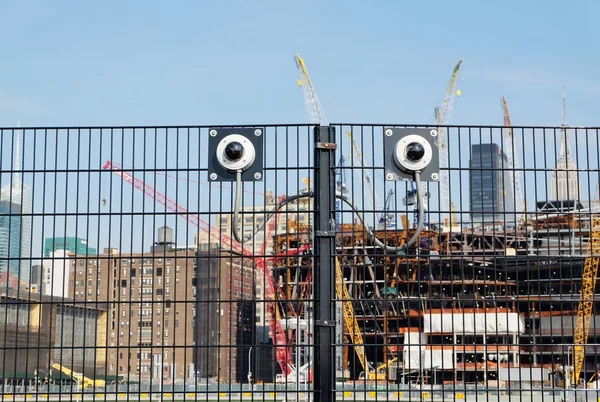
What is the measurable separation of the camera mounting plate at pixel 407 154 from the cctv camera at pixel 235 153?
4.57 feet

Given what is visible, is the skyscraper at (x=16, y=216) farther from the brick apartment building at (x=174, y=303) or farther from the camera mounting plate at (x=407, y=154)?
the camera mounting plate at (x=407, y=154)

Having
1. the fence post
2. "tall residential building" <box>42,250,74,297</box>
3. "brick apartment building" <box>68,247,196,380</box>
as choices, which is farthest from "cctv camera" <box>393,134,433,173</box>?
"tall residential building" <box>42,250,74,297</box>

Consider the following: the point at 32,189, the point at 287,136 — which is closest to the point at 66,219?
the point at 32,189

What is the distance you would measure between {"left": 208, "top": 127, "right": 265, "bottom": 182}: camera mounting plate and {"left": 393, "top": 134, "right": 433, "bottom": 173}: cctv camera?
142 cm

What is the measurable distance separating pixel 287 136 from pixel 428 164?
1.47 meters

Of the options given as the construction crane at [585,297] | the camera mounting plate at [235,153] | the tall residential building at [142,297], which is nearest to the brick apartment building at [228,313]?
the tall residential building at [142,297]

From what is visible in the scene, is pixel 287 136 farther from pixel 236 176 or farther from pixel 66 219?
pixel 66 219

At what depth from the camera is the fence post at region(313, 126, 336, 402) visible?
8453 mm

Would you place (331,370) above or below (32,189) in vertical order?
below

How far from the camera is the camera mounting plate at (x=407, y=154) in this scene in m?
8.87

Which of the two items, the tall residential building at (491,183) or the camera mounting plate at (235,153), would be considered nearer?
the tall residential building at (491,183)

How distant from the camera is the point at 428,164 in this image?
8.88m

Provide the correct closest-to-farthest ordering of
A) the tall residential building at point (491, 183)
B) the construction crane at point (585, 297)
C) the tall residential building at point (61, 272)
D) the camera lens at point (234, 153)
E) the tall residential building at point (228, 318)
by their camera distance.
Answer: the tall residential building at point (228, 318) → the tall residential building at point (491, 183) → the tall residential building at point (61, 272) → the camera lens at point (234, 153) → the construction crane at point (585, 297)

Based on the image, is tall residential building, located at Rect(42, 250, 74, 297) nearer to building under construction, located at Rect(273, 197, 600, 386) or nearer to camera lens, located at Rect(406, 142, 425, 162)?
building under construction, located at Rect(273, 197, 600, 386)
